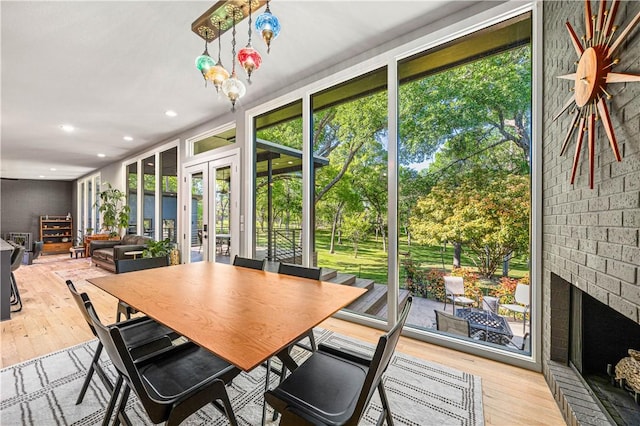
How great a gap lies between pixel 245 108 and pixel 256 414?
12.6ft

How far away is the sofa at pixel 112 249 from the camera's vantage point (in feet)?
17.5

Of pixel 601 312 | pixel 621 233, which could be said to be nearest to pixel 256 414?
pixel 621 233

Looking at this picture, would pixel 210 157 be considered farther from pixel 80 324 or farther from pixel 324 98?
pixel 80 324

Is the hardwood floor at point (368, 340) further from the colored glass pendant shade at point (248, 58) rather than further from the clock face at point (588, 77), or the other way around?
the colored glass pendant shade at point (248, 58)

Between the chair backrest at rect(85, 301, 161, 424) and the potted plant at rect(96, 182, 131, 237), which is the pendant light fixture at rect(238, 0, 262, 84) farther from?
the potted plant at rect(96, 182, 131, 237)

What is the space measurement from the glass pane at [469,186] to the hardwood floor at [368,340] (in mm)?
258

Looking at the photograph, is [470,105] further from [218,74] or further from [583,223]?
[218,74]

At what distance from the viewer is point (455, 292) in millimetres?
2432

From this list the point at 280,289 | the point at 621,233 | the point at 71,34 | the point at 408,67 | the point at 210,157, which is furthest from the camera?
the point at 210,157

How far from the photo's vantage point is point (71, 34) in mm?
2402

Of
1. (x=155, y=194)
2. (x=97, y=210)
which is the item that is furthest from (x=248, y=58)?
(x=97, y=210)

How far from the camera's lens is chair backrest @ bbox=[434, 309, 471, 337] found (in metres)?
2.37

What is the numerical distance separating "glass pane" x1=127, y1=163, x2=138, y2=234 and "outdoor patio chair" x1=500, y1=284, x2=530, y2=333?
818 cm

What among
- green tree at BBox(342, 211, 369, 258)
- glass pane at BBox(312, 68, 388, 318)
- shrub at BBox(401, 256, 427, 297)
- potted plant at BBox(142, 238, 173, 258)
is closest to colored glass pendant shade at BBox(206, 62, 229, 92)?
glass pane at BBox(312, 68, 388, 318)
